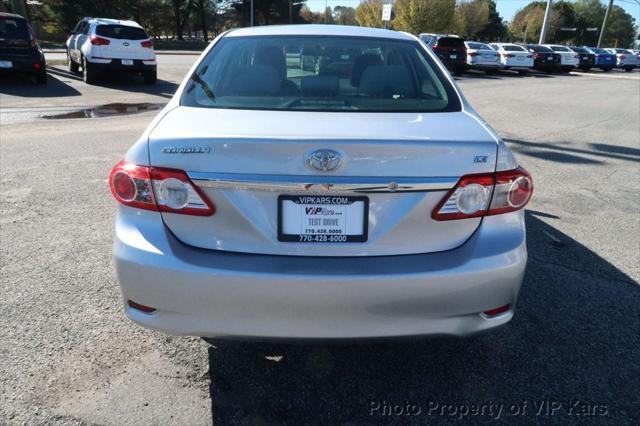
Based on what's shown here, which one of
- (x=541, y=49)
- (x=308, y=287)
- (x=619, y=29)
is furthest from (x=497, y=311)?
(x=619, y=29)

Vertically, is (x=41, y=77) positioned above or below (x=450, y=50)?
below

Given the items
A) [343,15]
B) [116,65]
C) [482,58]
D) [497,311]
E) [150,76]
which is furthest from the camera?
[343,15]

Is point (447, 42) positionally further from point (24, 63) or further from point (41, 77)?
point (24, 63)

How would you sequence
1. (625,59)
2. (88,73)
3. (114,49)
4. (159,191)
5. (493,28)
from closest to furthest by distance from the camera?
(159,191) < (114,49) < (88,73) < (625,59) < (493,28)

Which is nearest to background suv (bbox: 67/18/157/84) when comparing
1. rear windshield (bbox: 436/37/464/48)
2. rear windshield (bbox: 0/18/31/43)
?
rear windshield (bbox: 0/18/31/43)

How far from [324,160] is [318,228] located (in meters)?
0.28

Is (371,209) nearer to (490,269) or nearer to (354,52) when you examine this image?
(490,269)

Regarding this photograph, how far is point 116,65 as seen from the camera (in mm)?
13852

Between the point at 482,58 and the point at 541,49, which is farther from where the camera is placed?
the point at 541,49

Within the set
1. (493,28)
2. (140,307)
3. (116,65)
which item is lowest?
(140,307)

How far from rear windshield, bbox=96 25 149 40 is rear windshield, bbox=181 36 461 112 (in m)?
12.2

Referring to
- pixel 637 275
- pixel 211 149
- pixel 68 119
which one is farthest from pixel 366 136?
pixel 68 119

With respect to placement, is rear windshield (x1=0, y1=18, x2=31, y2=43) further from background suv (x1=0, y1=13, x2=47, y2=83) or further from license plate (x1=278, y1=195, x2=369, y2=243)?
license plate (x1=278, y1=195, x2=369, y2=243)

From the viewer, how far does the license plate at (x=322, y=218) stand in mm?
1991
